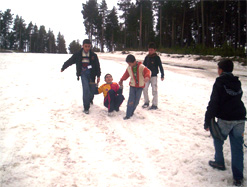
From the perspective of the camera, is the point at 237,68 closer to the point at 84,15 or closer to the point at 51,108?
the point at 51,108

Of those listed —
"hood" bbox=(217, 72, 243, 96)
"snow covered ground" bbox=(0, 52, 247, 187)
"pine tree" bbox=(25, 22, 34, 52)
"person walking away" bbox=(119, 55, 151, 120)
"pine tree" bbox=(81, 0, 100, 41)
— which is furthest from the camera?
"pine tree" bbox=(25, 22, 34, 52)

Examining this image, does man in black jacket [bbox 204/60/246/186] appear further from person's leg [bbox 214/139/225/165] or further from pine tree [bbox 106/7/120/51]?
pine tree [bbox 106/7/120/51]

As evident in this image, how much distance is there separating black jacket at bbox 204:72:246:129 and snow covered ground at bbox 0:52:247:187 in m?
1.05

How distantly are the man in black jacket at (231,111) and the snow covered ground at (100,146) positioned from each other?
42 centimetres

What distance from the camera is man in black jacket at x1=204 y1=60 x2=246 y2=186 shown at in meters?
2.76

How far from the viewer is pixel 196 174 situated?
310cm

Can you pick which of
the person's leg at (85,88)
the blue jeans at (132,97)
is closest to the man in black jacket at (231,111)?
the blue jeans at (132,97)

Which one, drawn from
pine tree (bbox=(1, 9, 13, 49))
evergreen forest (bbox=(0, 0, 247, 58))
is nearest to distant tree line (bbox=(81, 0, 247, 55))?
evergreen forest (bbox=(0, 0, 247, 58))

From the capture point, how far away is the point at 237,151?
276 cm

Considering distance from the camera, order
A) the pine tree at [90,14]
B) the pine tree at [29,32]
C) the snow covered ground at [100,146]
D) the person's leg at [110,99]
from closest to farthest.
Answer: the snow covered ground at [100,146] → the person's leg at [110,99] → the pine tree at [90,14] → the pine tree at [29,32]

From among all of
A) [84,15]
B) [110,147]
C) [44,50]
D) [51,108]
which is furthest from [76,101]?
[44,50]

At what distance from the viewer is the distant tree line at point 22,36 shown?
6450 cm

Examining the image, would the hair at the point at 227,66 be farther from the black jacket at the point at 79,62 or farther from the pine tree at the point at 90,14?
the pine tree at the point at 90,14

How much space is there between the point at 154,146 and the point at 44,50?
9077 centimetres
